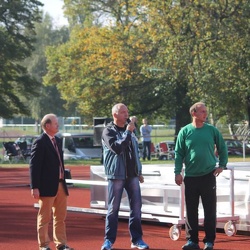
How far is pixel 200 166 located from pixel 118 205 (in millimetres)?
1218

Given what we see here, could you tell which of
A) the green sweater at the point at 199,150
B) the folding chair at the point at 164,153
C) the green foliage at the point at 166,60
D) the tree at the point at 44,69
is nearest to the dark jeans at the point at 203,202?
the green sweater at the point at 199,150

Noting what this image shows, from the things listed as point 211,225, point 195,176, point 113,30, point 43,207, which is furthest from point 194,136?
point 113,30

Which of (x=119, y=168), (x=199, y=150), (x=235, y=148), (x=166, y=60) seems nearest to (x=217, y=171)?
(x=199, y=150)

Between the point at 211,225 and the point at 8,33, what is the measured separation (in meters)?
40.5

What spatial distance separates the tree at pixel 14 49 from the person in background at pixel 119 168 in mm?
38553

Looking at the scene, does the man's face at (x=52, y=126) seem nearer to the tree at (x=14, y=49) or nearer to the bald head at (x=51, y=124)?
the bald head at (x=51, y=124)

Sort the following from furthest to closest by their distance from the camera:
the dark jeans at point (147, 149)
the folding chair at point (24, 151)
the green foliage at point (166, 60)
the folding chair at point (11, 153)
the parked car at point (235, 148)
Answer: the parked car at point (235, 148)
the green foliage at point (166, 60)
the folding chair at point (24, 151)
the folding chair at point (11, 153)
the dark jeans at point (147, 149)

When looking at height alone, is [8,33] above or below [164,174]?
above

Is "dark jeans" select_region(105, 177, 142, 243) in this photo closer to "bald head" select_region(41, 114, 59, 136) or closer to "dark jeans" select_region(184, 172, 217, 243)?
"dark jeans" select_region(184, 172, 217, 243)

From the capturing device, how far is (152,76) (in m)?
43.1

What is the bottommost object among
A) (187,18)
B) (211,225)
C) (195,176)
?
(211,225)

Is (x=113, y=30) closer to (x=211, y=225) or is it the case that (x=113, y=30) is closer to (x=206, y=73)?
(x=206, y=73)

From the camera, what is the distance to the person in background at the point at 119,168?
34.0 ft

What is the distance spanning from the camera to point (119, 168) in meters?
10.4
